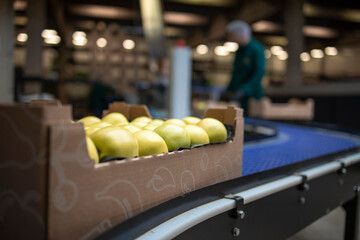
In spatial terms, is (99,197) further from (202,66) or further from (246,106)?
(202,66)

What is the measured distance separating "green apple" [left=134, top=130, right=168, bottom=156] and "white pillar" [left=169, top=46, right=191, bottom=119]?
1.17m

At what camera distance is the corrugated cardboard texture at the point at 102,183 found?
45 centimetres

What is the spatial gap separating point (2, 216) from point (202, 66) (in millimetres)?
9824

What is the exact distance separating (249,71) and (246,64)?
0.08 m

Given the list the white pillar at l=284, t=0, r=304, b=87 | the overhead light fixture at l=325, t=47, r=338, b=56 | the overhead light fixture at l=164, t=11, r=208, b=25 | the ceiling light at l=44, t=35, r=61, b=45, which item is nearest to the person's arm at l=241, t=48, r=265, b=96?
the white pillar at l=284, t=0, r=304, b=87

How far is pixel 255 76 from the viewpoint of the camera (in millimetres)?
3314

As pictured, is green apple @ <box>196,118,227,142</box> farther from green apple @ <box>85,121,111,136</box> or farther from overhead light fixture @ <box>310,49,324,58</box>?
overhead light fixture @ <box>310,49,324,58</box>

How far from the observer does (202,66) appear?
10.1 metres

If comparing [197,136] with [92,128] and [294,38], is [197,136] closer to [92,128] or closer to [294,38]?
[92,128]

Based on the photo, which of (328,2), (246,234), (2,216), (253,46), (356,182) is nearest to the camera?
(2,216)

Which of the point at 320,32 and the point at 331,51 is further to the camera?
the point at 331,51

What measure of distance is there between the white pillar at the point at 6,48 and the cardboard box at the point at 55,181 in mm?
4310

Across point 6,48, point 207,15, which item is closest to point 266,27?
point 207,15

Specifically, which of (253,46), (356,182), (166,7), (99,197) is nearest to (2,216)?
(99,197)
